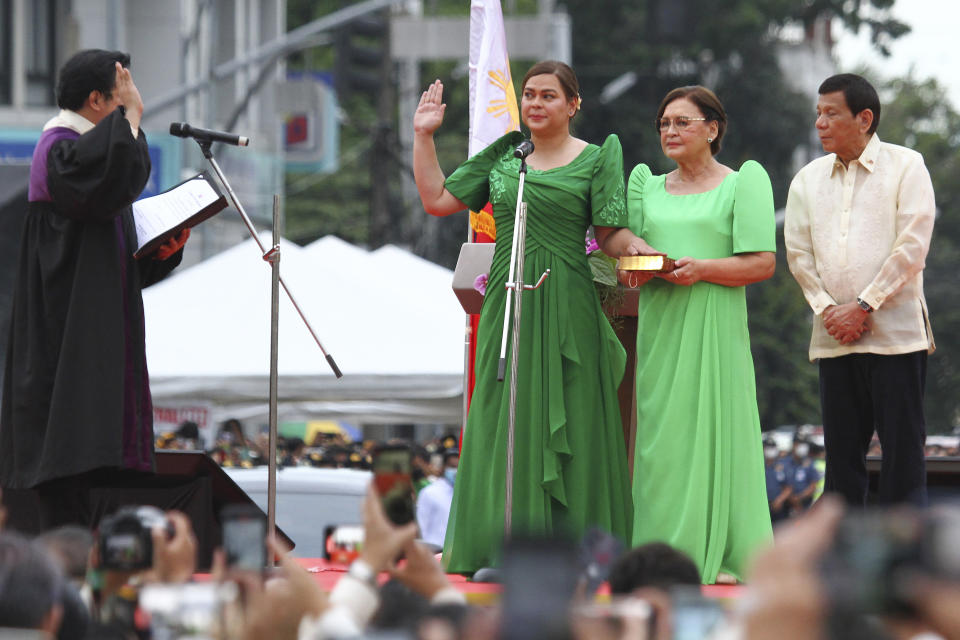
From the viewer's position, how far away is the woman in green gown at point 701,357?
631 centimetres

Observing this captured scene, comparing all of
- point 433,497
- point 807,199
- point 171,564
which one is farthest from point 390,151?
point 171,564

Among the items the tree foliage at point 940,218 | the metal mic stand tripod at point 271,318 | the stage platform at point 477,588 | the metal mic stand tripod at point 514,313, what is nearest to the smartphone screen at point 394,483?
the stage platform at point 477,588

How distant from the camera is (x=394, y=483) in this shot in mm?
3846

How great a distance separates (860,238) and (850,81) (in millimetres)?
633

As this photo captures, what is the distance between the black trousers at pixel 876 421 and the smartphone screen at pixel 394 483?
3066mm

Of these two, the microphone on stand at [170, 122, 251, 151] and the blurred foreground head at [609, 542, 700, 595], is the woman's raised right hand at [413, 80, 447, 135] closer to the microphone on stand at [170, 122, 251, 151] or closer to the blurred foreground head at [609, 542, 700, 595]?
the microphone on stand at [170, 122, 251, 151]

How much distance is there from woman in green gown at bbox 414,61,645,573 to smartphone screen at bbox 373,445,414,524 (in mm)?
2491

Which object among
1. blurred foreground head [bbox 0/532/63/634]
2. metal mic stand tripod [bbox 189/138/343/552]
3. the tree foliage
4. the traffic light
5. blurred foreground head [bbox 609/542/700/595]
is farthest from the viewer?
the tree foliage

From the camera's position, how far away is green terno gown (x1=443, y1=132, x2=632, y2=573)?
6.45 meters

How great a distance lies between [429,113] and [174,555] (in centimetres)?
328

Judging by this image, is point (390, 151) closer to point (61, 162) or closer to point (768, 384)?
point (768, 384)

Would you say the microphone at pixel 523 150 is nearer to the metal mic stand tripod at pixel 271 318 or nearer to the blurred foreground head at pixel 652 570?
the metal mic stand tripod at pixel 271 318

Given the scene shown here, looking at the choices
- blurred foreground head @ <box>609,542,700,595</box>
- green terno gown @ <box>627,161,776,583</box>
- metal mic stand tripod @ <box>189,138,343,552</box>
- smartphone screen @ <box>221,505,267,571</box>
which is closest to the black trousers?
green terno gown @ <box>627,161,776,583</box>

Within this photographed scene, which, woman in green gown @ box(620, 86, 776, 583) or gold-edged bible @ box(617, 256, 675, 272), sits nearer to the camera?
gold-edged bible @ box(617, 256, 675, 272)
